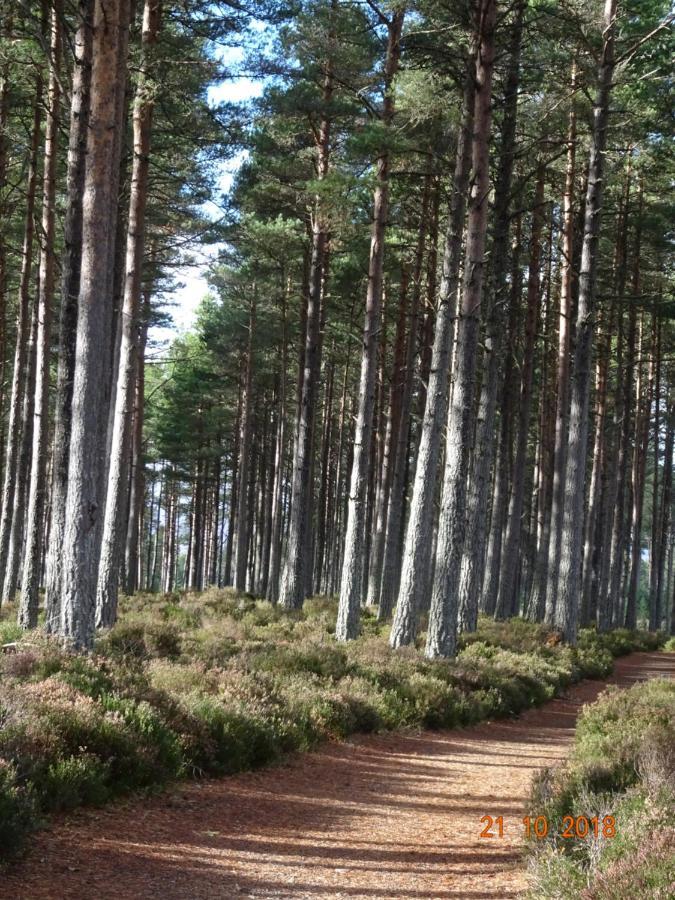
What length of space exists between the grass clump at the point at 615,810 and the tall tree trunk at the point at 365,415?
267 inches

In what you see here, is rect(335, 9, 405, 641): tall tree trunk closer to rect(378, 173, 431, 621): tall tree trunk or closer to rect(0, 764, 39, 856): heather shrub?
rect(378, 173, 431, 621): tall tree trunk

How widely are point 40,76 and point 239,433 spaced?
78.8 ft

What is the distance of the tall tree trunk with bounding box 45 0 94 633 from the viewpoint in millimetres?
9977

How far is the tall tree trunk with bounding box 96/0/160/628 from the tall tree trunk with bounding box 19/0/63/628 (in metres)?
1.16

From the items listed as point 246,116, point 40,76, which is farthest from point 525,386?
point 40,76

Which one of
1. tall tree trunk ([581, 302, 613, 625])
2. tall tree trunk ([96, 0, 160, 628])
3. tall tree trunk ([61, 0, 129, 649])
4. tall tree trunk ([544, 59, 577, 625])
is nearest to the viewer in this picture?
tall tree trunk ([61, 0, 129, 649])

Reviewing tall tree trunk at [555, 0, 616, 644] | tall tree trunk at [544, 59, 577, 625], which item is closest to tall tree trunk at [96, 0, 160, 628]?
tall tree trunk at [555, 0, 616, 644]

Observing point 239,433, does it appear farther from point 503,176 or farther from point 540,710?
point 540,710

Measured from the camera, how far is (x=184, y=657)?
11312 mm

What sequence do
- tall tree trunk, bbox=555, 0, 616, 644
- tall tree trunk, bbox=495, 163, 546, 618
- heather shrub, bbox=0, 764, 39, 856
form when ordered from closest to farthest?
heather shrub, bbox=0, 764, 39, 856, tall tree trunk, bbox=555, 0, 616, 644, tall tree trunk, bbox=495, 163, 546, 618

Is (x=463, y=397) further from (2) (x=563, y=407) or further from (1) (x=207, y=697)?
(2) (x=563, y=407)

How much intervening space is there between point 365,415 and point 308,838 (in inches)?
400

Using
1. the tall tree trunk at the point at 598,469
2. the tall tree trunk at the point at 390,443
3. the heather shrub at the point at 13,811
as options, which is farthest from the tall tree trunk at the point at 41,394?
the tall tree trunk at the point at 598,469

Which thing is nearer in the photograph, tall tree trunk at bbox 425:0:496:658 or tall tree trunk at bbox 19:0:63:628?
tall tree trunk at bbox 425:0:496:658
